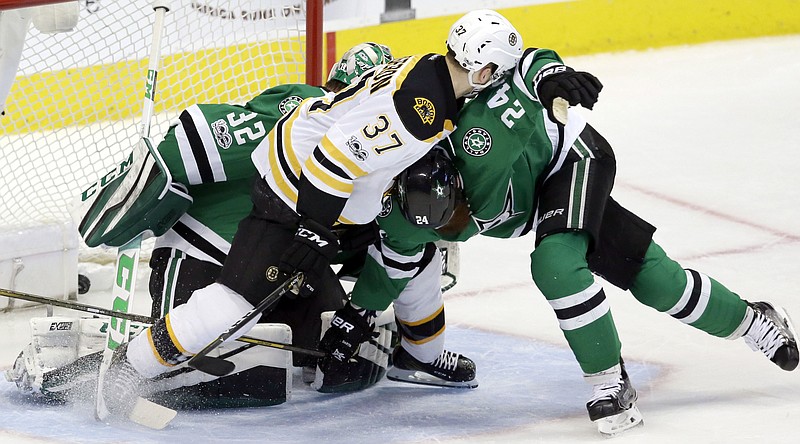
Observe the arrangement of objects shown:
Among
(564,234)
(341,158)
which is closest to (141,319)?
(341,158)

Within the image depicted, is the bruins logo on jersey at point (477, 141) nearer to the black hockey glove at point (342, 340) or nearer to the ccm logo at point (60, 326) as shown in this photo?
the black hockey glove at point (342, 340)

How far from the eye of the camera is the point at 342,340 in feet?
10.2

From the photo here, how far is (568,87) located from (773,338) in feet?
2.78

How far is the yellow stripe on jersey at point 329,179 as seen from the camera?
2.69 metres

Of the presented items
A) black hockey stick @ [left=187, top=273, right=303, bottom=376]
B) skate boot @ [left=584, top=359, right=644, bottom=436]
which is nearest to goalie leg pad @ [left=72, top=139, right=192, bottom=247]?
black hockey stick @ [left=187, top=273, right=303, bottom=376]

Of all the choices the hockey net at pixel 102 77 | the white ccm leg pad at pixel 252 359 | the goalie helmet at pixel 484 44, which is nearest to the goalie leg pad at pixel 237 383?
the white ccm leg pad at pixel 252 359

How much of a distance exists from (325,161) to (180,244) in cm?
62

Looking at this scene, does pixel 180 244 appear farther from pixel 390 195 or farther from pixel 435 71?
pixel 435 71

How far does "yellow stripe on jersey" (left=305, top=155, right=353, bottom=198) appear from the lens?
106 inches

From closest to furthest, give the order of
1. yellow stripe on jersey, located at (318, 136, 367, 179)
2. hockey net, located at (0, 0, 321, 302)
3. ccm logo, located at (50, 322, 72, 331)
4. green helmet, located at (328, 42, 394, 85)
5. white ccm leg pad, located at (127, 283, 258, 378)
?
1. yellow stripe on jersey, located at (318, 136, 367, 179)
2. white ccm leg pad, located at (127, 283, 258, 378)
3. ccm logo, located at (50, 322, 72, 331)
4. green helmet, located at (328, 42, 394, 85)
5. hockey net, located at (0, 0, 321, 302)

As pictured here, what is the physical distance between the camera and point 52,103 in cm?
409

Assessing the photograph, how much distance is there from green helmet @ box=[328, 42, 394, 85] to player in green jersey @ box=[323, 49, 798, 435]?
46cm

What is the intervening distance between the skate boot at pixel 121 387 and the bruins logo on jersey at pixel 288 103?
28.2 inches

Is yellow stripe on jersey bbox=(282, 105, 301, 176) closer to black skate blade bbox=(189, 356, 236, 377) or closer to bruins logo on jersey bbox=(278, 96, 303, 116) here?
bruins logo on jersey bbox=(278, 96, 303, 116)
